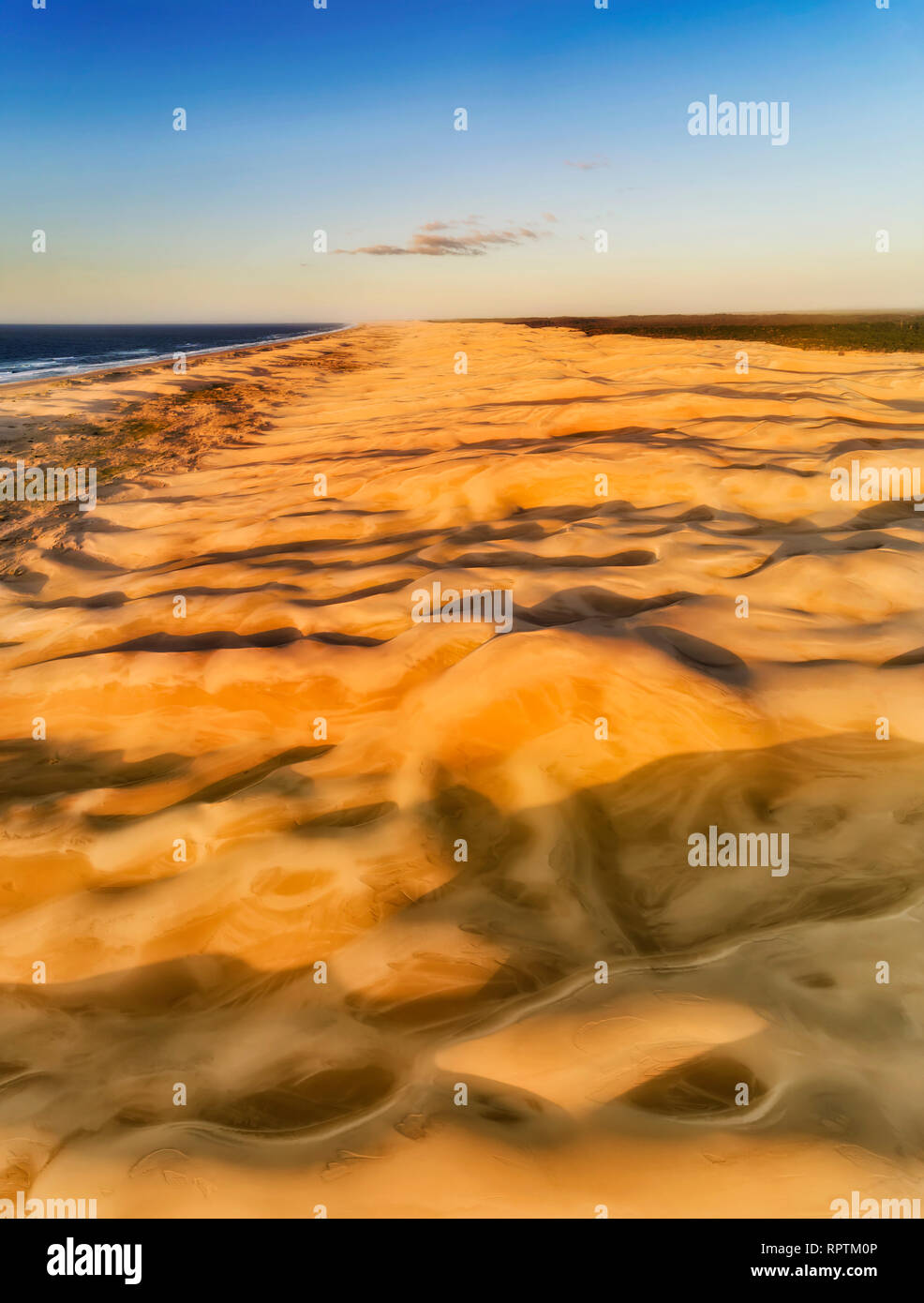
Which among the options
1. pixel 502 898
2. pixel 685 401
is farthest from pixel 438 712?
pixel 685 401

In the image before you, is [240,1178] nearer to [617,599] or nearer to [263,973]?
[263,973]

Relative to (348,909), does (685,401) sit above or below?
above

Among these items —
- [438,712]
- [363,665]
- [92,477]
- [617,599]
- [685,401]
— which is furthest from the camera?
[92,477]

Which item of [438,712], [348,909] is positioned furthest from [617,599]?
[348,909]

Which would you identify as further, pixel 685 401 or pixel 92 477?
pixel 92 477

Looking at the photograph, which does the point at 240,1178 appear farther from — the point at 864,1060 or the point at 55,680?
the point at 55,680

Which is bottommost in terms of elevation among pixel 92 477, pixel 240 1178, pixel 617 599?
pixel 240 1178
